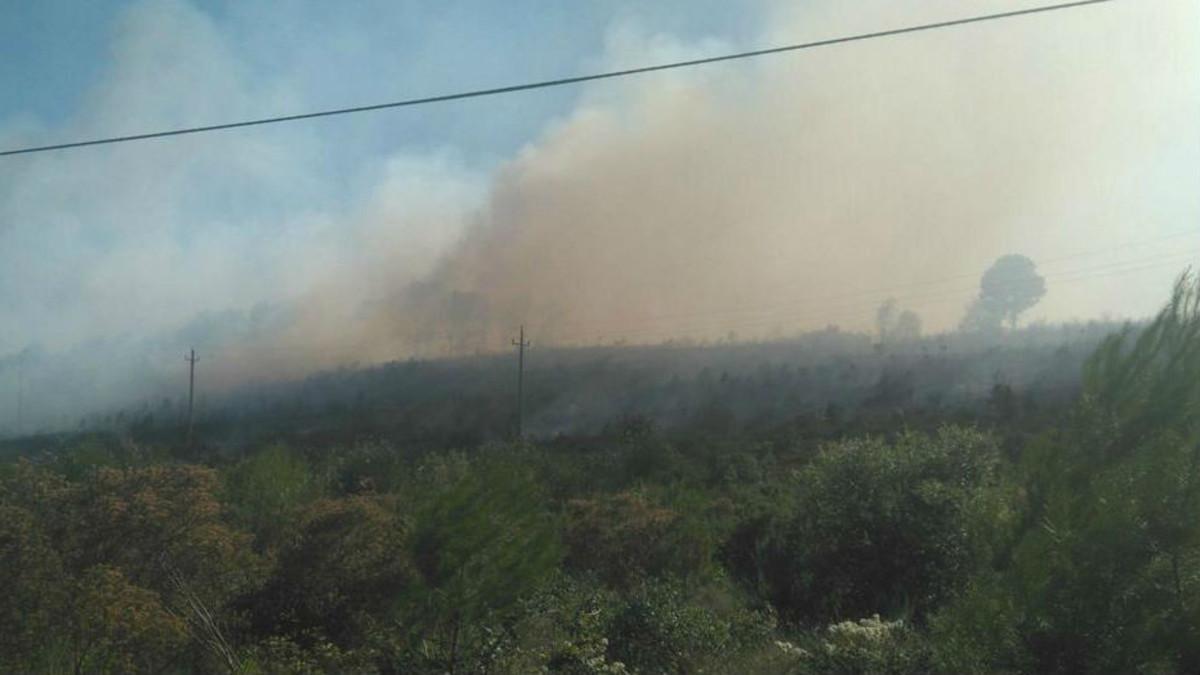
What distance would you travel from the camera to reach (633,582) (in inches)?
787

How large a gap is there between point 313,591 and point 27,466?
413 cm

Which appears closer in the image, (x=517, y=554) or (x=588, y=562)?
(x=517, y=554)

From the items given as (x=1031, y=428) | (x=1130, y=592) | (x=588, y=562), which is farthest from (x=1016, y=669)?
(x=1031, y=428)

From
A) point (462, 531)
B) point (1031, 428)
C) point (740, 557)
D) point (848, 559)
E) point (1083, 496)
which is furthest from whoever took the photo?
point (1031, 428)

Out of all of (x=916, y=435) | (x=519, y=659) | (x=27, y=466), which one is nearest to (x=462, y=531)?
(x=519, y=659)

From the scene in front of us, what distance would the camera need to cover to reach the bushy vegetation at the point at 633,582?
911 cm

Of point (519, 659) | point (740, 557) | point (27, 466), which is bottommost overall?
point (740, 557)

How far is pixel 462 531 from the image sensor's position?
12234 mm

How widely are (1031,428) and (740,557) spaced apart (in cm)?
2065

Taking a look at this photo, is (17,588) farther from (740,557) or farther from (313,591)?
(740,557)

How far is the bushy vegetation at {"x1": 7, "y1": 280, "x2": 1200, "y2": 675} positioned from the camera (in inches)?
359

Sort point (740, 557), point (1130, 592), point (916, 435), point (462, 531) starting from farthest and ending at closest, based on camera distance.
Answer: point (740, 557), point (916, 435), point (462, 531), point (1130, 592)

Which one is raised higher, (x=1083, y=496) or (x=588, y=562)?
(x=1083, y=496)

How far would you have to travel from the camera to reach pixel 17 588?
10.4 metres
